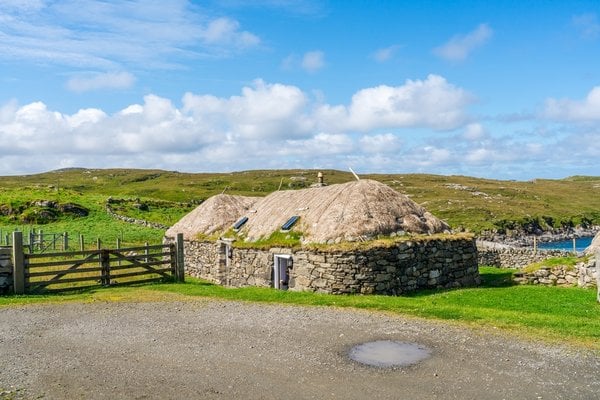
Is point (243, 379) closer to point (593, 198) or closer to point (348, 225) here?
point (348, 225)

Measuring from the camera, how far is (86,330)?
14.3m

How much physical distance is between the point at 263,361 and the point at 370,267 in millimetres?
10165

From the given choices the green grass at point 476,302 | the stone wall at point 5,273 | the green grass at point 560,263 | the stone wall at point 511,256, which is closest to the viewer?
the green grass at point 476,302

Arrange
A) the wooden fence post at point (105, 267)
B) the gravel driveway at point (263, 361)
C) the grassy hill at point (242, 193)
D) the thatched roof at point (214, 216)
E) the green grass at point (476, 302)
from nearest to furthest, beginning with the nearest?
the gravel driveway at point (263, 361) → the green grass at point (476, 302) → the wooden fence post at point (105, 267) → the thatched roof at point (214, 216) → the grassy hill at point (242, 193)

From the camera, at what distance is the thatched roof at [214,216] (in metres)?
31.1

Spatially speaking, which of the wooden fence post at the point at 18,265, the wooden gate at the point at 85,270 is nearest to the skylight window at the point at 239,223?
the wooden gate at the point at 85,270

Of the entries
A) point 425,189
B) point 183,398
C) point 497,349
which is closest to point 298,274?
point 497,349

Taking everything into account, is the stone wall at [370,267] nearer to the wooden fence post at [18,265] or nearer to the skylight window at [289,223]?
the skylight window at [289,223]

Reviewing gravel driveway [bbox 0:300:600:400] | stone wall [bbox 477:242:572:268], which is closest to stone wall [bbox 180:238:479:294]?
gravel driveway [bbox 0:300:600:400]

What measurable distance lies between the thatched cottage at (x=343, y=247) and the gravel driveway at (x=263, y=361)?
4923 mm

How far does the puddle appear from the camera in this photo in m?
11.2

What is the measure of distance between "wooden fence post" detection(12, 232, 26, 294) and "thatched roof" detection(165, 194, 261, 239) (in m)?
11.8

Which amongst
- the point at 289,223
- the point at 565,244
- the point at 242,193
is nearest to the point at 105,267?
the point at 289,223

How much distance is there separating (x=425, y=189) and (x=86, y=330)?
373 feet
